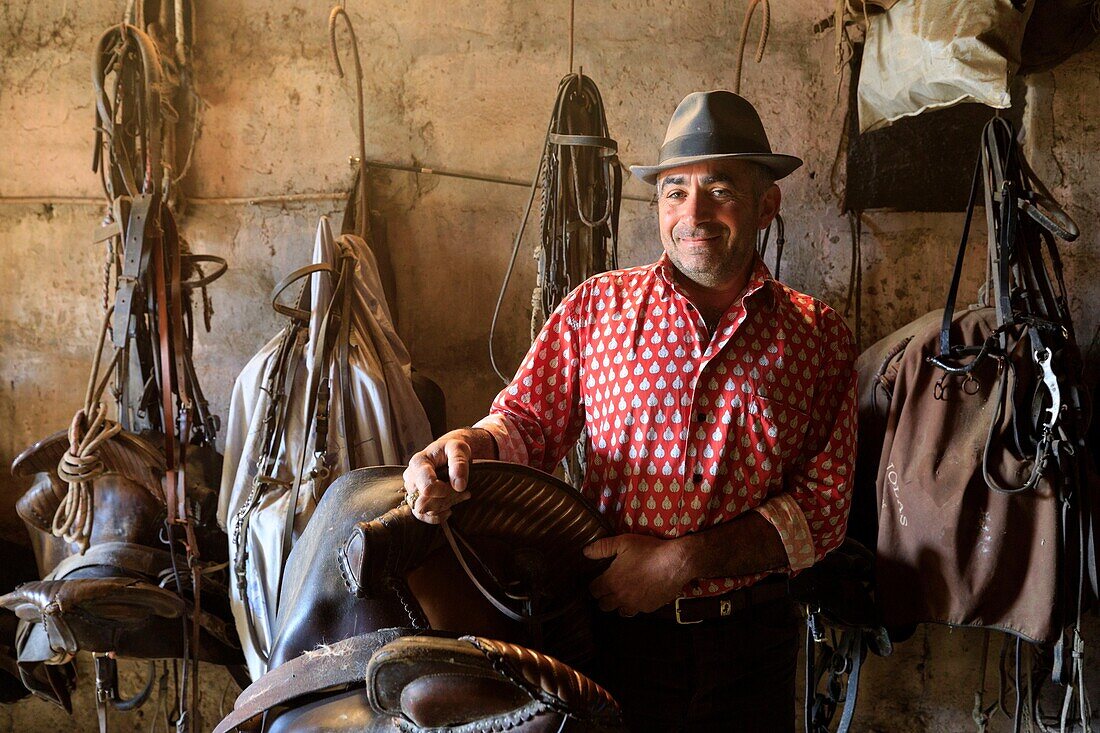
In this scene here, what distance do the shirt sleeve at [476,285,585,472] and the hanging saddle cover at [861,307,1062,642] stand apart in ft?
3.24

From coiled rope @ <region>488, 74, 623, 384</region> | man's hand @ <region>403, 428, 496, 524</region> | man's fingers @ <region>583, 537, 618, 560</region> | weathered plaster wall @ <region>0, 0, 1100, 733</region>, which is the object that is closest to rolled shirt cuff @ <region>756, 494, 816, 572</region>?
man's fingers @ <region>583, 537, 618, 560</region>

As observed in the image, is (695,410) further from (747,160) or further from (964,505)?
(964,505)

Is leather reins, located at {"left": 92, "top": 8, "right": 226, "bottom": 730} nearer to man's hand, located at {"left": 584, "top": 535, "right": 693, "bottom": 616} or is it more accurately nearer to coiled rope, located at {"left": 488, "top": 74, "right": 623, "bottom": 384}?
coiled rope, located at {"left": 488, "top": 74, "right": 623, "bottom": 384}

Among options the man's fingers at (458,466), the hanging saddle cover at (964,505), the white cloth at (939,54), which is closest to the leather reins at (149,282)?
the man's fingers at (458,466)

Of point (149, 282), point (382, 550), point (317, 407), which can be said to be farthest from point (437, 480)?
point (149, 282)

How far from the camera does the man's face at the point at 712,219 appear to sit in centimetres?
164

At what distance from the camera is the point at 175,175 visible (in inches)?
113

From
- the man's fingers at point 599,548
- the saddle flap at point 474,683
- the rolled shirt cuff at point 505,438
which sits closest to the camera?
the saddle flap at point 474,683

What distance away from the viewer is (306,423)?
229 centimetres

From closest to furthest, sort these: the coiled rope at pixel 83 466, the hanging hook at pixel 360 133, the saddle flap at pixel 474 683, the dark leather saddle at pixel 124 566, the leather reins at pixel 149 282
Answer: the saddle flap at pixel 474 683 < the dark leather saddle at pixel 124 566 < the coiled rope at pixel 83 466 < the leather reins at pixel 149 282 < the hanging hook at pixel 360 133

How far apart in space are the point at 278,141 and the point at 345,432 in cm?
121

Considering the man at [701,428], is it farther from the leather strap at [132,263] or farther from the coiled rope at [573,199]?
the leather strap at [132,263]

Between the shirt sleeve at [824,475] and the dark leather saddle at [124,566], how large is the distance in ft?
5.32

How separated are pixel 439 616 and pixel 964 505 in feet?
4.88
